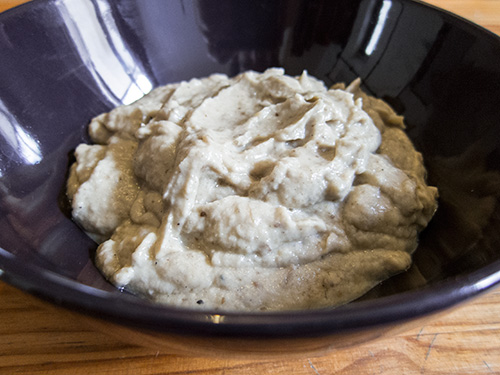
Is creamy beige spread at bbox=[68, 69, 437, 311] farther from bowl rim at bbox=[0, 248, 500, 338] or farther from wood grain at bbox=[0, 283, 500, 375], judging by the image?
bowl rim at bbox=[0, 248, 500, 338]

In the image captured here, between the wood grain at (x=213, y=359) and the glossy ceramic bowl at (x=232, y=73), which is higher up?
the glossy ceramic bowl at (x=232, y=73)

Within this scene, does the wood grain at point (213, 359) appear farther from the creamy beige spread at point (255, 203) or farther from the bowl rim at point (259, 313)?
the bowl rim at point (259, 313)

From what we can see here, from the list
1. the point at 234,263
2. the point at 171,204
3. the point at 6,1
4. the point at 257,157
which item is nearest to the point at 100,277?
the point at 171,204

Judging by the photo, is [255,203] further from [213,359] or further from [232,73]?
[232,73]

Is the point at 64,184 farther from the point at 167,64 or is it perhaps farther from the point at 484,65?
the point at 484,65

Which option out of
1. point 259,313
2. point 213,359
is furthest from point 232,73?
point 259,313

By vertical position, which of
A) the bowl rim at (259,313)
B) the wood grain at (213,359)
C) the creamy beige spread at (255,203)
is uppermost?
the bowl rim at (259,313)

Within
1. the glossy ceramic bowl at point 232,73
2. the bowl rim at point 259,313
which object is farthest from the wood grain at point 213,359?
the bowl rim at point 259,313
